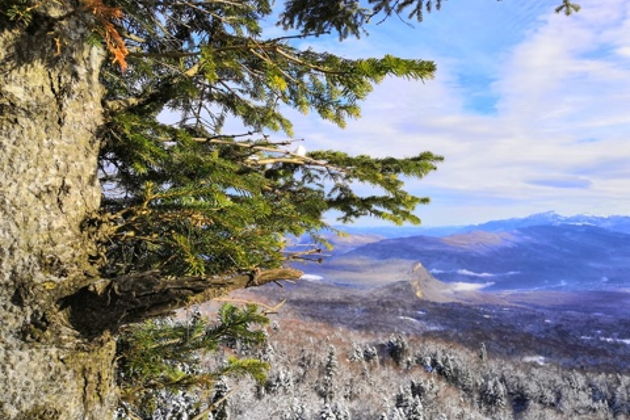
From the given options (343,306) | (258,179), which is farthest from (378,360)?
(258,179)

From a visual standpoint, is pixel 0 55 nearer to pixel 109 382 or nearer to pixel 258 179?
pixel 258 179

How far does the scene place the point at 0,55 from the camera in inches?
73.4

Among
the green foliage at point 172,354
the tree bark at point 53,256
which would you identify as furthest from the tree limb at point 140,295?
the green foliage at point 172,354

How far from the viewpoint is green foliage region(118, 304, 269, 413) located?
299cm

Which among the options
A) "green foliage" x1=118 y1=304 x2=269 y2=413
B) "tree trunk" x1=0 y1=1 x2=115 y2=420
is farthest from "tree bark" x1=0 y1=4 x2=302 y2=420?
"green foliage" x1=118 y1=304 x2=269 y2=413

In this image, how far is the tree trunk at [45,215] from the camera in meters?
1.88

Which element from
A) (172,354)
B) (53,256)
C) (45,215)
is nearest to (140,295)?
(53,256)

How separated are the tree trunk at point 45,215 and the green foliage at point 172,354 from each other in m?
0.79

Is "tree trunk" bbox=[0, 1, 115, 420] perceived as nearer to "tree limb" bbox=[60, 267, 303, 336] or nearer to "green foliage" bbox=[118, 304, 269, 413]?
"tree limb" bbox=[60, 267, 303, 336]

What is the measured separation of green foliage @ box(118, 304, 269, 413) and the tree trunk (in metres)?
0.79

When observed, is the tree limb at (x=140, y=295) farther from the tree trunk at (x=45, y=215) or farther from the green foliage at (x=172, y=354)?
the green foliage at (x=172, y=354)

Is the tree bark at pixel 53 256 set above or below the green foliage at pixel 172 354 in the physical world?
above

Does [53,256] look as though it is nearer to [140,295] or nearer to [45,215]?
[45,215]

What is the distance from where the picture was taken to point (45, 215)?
2002mm
